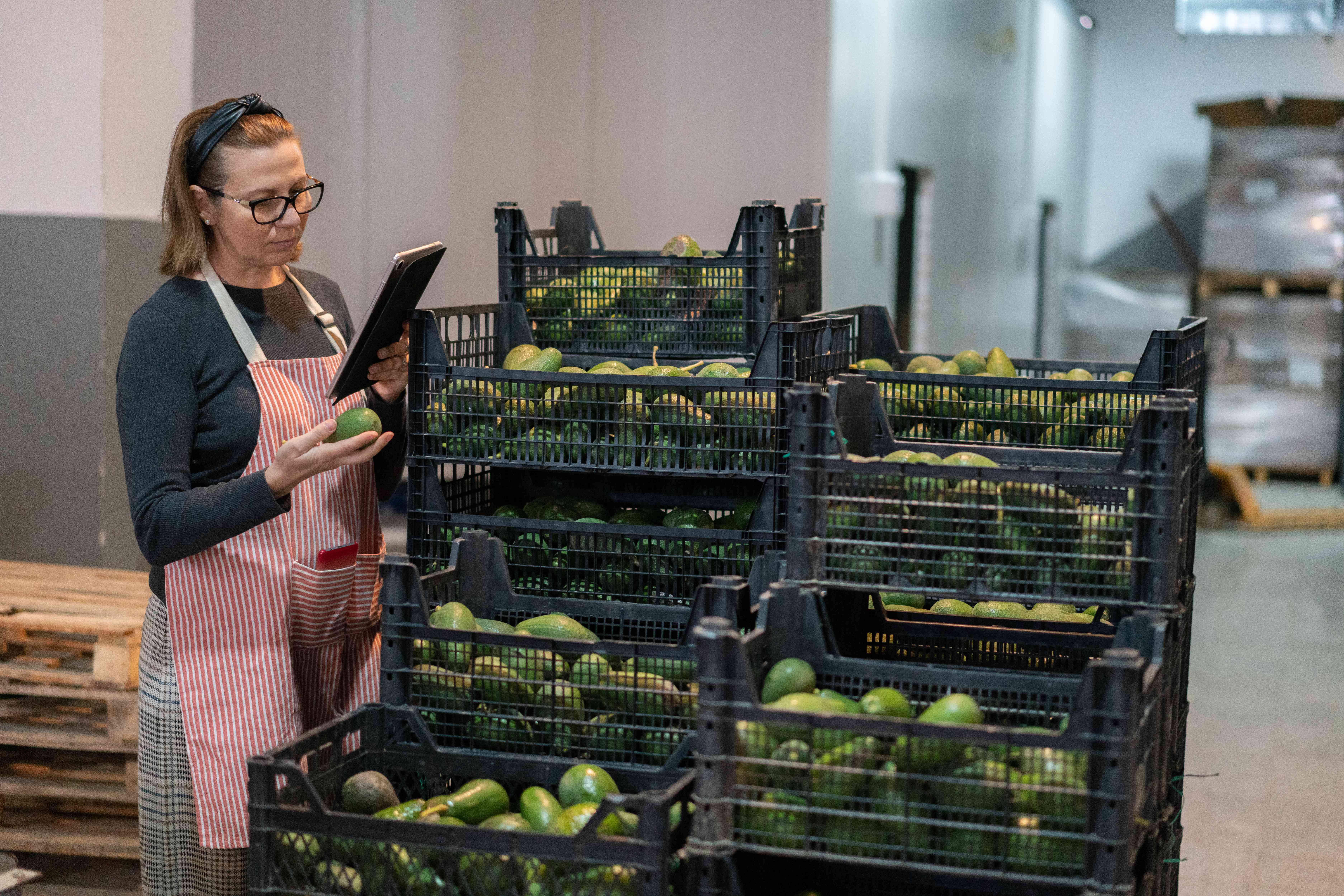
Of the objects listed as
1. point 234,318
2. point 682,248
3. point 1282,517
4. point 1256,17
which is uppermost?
point 1256,17

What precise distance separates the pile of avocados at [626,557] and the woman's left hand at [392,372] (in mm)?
272

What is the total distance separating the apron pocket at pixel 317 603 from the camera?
227 cm

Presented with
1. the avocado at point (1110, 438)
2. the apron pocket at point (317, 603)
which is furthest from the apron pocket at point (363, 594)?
the avocado at point (1110, 438)

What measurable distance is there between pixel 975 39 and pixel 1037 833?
31.9 feet

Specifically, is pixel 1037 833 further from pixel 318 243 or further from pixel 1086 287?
pixel 1086 287

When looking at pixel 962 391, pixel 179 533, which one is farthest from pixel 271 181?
pixel 962 391

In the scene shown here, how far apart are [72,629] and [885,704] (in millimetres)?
2576

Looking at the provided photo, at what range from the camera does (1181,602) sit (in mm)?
2199

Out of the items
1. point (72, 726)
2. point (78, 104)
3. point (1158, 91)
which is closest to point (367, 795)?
point (72, 726)

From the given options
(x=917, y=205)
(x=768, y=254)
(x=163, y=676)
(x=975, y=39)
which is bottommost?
(x=163, y=676)

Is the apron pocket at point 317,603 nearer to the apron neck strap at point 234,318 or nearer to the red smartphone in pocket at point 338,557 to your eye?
the red smartphone in pocket at point 338,557

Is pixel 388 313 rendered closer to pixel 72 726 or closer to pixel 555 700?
pixel 555 700

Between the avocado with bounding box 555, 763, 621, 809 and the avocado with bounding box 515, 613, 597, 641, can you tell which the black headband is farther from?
the avocado with bounding box 555, 763, 621, 809

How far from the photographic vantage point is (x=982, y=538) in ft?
5.93
